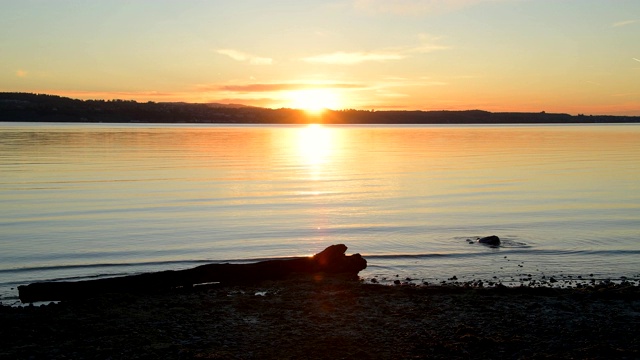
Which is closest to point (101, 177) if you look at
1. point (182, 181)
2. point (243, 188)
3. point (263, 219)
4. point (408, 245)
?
point (182, 181)

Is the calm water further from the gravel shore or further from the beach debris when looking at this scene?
the gravel shore

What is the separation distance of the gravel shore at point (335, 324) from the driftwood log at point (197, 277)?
472 millimetres

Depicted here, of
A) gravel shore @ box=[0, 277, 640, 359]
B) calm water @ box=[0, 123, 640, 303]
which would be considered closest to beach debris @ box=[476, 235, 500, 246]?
calm water @ box=[0, 123, 640, 303]

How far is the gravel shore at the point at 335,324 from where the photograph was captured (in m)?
9.75

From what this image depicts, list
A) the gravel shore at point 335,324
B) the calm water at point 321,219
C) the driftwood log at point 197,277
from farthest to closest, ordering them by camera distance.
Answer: the calm water at point 321,219, the driftwood log at point 197,277, the gravel shore at point 335,324

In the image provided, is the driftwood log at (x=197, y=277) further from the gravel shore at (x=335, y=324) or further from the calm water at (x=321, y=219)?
Answer: the calm water at (x=321, y=219)

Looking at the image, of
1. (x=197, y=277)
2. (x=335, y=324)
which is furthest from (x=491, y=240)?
(x=335, y=324)

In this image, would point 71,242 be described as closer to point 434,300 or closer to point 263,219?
point 263,219

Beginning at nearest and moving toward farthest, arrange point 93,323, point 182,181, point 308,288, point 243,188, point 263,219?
point 93,323, point 308,288, point 263,219, point 243,188, point 182,181

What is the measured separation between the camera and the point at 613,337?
34.4ft

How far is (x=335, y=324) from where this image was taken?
1127cm

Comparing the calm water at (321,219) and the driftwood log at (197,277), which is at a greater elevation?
the driftwood log at (197,277)

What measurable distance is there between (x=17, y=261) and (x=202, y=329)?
431 inches

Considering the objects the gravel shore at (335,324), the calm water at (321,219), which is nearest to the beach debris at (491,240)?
the calm water at (321,219)
